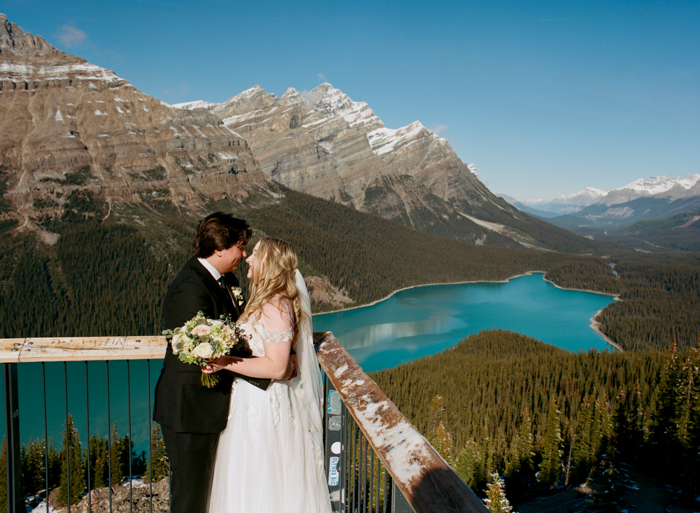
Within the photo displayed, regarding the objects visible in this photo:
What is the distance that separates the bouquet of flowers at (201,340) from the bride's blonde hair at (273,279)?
33 cm

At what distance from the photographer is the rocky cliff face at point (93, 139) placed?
129 metres

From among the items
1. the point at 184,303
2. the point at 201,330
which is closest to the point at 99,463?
the point at 184,303

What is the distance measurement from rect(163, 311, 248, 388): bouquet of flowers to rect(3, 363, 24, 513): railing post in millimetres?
1551

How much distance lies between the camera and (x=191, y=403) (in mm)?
3209

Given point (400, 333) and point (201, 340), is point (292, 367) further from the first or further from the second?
point (400, 333)

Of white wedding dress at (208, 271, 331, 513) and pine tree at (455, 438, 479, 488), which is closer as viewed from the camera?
white wedding dress at (208, 271, 331, 513)

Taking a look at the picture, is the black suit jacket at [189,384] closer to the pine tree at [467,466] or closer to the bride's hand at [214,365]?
the bride's hand at [214,365]

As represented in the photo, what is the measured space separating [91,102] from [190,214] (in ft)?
166

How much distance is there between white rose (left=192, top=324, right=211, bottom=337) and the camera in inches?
115

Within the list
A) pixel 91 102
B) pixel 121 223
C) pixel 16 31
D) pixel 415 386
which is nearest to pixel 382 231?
pixel 121 223

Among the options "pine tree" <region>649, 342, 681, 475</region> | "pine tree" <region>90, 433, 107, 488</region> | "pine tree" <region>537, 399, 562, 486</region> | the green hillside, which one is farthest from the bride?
the green hillside

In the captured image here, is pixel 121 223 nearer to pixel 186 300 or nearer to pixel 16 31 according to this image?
pixel 16 31

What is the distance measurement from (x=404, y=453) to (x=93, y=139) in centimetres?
16426

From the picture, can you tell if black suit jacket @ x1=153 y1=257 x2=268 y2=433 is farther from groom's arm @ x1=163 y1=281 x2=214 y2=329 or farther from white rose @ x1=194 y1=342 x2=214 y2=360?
white rose @ x1=194 y1=342 x2=214 y2=360
